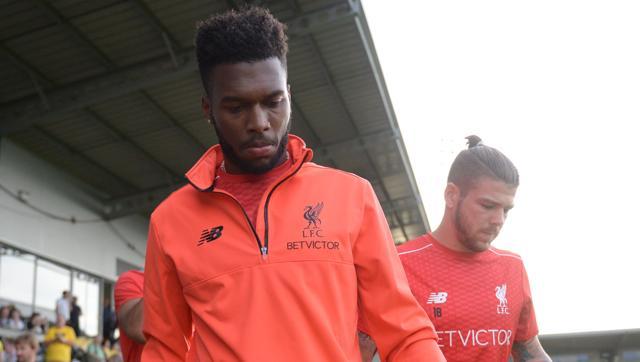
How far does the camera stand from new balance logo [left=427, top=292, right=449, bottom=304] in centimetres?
384

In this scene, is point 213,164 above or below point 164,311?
above

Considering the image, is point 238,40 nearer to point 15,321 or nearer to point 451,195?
point 451,195

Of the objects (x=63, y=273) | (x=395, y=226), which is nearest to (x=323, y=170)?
(x=63, y=273)

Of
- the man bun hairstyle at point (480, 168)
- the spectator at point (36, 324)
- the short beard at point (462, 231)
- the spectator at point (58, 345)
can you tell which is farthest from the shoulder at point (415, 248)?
the spectator at point (36, 324)

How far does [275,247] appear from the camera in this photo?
2.17m

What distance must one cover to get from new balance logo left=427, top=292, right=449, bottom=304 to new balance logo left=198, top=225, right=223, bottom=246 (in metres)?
1.78

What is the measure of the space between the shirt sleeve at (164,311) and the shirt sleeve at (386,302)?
19.8 inches

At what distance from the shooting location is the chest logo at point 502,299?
3.84 meters

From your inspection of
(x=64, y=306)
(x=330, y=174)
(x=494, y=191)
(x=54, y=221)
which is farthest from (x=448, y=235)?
(x=54, y=221)

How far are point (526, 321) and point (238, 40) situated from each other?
2281 mm

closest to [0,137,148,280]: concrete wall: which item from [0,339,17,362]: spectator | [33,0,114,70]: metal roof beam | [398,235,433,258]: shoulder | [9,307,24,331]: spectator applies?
[9,307,24,331]: spectator

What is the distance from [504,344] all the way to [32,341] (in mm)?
8551

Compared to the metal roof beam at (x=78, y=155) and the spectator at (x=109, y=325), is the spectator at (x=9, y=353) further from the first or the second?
the spectator at (x=109, y=325)

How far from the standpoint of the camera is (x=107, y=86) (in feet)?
50.0
